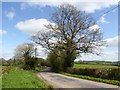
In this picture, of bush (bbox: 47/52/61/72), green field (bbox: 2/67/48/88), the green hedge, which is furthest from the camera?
bush (bbox: 47/52/61/72)

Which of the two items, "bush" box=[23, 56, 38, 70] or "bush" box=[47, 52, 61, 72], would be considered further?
"bush" box=[23, 56, 38, 70]

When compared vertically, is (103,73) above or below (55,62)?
below

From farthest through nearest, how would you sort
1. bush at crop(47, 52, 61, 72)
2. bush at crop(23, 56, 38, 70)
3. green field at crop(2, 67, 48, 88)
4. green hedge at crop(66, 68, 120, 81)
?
bush at crop(23, 56, 38, 70) < bush at crop(47, 52, 61, 72) < green hedge at crop(66, 68, 120, 81) < green field at crop(2, 67, 48, 88)

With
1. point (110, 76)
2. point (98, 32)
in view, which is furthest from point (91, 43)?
point (110, 76)

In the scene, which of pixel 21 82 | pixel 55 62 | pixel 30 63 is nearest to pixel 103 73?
pixel 21 82

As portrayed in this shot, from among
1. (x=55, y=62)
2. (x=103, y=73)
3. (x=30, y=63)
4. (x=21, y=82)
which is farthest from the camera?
(x=30, y=63)

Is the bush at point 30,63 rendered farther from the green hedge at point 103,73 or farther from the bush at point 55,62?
the green hedge at point 103,73

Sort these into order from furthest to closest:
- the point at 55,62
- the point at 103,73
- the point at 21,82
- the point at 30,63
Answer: the point at 30,63, the point at 55,62, the point at 103,73, the point at 21,82

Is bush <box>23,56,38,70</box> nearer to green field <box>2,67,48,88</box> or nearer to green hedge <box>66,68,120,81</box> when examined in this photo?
green hedge <box>66,68,120,81</box>

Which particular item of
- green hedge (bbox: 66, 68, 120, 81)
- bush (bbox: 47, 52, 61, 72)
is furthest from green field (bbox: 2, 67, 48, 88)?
bush (bbox: 47, 52, 61, 72)

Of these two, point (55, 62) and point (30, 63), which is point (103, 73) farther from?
point (30, 63)

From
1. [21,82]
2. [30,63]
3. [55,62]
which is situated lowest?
[30,63]

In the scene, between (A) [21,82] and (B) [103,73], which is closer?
(A) [21,82]

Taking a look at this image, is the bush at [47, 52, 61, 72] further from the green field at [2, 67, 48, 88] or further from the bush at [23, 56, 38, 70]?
the green field at [2, 67, 48, 88]
